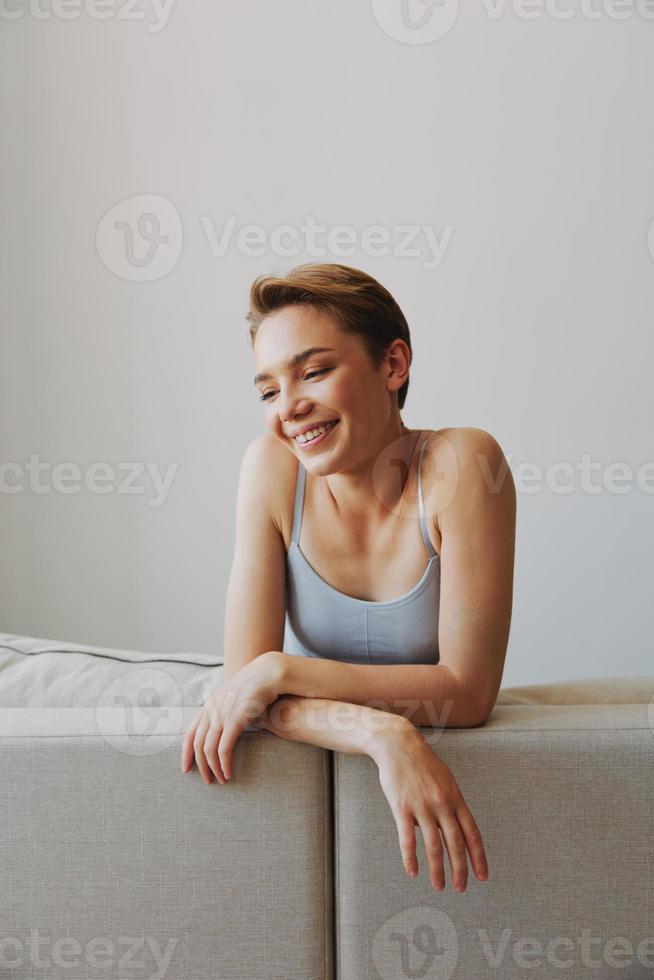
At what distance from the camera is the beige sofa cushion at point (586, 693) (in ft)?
4.33

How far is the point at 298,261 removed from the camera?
2742 mm

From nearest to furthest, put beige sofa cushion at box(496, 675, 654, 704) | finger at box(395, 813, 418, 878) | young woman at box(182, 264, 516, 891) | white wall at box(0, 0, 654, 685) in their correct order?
finger at box(395, 813, 418, 878)
young woman at box(182, 264, 516, 891)
beige sofa cushion at box(496, 675, 654, 704)
white wall at box(0, 0, 654, 685)

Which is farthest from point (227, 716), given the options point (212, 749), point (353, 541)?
point (353, 541)

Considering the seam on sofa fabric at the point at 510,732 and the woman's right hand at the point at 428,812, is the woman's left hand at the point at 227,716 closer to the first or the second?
the seam on sofa fabric at the point at 510,732

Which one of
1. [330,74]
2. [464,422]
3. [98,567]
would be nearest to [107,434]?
[98,567]

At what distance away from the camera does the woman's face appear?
1.24m

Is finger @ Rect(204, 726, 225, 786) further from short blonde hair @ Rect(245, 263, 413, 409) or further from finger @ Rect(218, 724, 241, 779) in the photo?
short blonde hair @ Rect(245, 263, 413, 409)

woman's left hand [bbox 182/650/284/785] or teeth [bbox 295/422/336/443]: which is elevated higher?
teeth [bbox 295/422/336/443]

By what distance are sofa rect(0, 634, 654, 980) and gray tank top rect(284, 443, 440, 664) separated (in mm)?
254

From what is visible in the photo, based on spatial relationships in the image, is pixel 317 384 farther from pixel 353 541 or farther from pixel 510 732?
pixel 510 732

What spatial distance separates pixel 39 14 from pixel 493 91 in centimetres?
127

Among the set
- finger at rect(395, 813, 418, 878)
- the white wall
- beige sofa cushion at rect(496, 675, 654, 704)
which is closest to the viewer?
→ finger at rect(395, 813, 418, 878)

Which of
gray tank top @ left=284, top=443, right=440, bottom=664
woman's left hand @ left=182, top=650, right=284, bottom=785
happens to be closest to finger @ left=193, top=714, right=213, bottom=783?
woman's left hand @ left=182, top=650, right=284, bottom=785

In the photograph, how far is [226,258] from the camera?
2760mm
